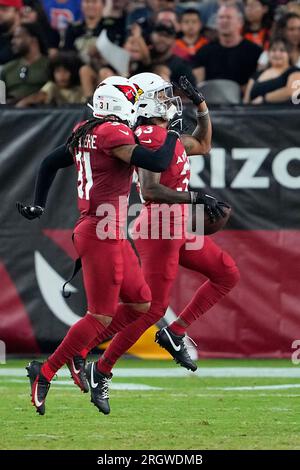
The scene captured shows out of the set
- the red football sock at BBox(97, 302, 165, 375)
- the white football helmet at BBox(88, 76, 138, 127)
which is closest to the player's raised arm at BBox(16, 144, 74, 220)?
the white football helmet at BBox(88, 76, 138, 127)

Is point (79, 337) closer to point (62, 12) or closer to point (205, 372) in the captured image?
point (205, 372)

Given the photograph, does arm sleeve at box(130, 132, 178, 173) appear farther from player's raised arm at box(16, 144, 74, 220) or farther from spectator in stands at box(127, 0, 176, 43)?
spectator in stands at box(127, 0, 176, 43)

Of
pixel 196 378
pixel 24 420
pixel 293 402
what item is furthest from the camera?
pixel 196 378

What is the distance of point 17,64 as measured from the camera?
37.1ft

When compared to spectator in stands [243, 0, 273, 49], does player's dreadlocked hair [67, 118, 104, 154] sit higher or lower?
higher

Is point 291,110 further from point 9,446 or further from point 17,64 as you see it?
point 9,446

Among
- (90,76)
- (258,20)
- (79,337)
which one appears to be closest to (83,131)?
(79,337)

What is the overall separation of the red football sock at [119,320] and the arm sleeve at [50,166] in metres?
0.81

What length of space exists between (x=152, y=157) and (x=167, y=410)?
1806mm

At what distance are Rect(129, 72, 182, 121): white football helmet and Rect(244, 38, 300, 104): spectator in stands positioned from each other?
9.54 feet

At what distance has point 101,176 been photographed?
7.05 metres

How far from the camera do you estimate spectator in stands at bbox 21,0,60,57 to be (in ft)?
40.7
